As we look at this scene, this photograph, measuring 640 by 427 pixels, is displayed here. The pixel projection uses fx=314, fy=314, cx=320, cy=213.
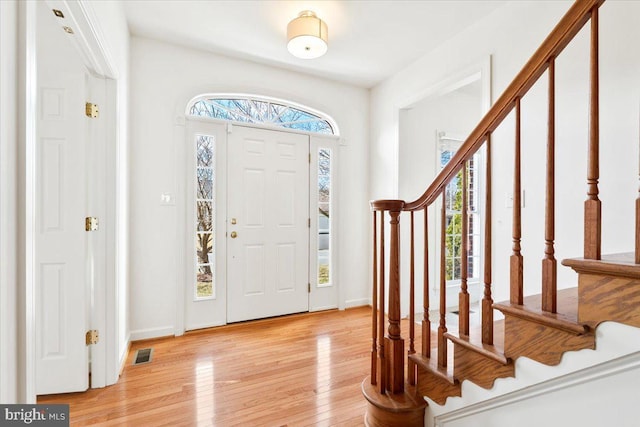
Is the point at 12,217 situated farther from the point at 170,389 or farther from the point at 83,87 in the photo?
the point at 170,389

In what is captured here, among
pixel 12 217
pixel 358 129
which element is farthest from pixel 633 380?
pixel 358 129

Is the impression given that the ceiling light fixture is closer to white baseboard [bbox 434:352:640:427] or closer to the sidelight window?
the sidelight window

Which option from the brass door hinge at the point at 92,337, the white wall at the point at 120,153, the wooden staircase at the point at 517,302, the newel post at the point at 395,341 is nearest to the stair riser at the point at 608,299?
the wooden staircase at the point at 517,302

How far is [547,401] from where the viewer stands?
3.57 feet

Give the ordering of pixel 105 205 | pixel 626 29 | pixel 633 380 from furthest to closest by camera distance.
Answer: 1. pixel 105 205
2. pixel 626 29
3. pixel 633 380

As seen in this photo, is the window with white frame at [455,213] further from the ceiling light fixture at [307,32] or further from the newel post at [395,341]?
the newel post at [395,341]

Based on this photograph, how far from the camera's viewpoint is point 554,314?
1.06 metres

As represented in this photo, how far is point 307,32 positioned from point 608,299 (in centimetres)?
244

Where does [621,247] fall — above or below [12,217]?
below

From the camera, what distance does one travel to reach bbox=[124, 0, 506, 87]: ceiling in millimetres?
2420

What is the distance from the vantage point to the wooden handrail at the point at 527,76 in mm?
1002

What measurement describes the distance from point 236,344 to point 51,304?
4.50 ft

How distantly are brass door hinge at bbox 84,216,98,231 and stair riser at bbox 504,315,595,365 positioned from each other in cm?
236

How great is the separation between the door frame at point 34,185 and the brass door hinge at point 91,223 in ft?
0.19
